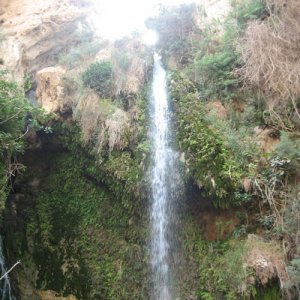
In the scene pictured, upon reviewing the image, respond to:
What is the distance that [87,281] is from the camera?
28.9 ft

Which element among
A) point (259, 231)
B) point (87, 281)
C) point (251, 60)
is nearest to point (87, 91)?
point (251, 60)

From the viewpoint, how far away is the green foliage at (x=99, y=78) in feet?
31.7

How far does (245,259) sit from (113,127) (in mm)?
4093

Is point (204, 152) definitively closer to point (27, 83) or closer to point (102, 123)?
point (102, 123)

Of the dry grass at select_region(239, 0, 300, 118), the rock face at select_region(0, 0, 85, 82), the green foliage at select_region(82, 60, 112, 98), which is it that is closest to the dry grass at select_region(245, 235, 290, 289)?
the dry grass at select_region(239, 0, 300, 118)

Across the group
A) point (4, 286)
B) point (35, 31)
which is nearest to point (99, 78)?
point (35, 31)

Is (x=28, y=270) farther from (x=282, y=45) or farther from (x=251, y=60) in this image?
(x=282, y=45)

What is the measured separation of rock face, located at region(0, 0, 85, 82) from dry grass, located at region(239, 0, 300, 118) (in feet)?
21.0

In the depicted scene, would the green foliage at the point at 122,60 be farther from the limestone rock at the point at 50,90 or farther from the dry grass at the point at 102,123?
the limestone rock at the point at 50,90

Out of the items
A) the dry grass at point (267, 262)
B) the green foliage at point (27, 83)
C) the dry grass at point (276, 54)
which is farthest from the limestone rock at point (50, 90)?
Result: the dry grass at point (267, 262)

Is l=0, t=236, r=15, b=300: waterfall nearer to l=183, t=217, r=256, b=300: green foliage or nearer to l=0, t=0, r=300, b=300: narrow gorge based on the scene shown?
l=0, t=0, r=300, b=300: narrow gorge

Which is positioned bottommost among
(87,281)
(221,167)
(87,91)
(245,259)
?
(87,281)

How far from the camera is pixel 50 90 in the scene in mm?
9930

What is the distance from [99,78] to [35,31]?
13.2 feet
